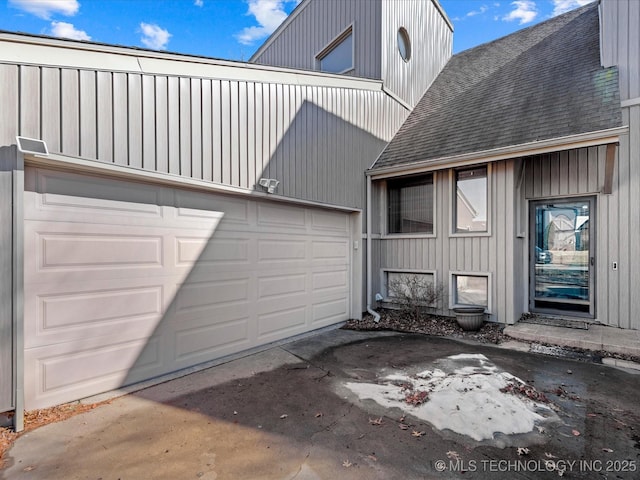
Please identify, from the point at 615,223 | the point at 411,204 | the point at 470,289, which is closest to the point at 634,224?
the point at 615,223

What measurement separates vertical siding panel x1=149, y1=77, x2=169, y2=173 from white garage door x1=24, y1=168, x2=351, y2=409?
0.36m

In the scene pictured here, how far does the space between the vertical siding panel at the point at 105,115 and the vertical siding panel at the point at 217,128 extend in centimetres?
119

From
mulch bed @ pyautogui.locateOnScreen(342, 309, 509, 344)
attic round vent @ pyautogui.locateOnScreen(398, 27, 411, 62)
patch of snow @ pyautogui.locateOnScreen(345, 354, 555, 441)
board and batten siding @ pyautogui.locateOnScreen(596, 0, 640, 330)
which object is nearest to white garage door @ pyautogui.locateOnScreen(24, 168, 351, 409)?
mulch bed @ pyautogui.locateOnScreen(342, 309, 509, 344)

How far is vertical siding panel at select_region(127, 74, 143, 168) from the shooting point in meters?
3.50

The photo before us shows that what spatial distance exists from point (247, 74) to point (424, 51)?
7036 mm

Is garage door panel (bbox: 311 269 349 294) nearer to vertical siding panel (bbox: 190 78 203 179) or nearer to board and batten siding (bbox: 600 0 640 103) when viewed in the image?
vertical siding panel (bbox: 190 78 203 179)

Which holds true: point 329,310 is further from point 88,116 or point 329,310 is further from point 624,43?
point 624,43

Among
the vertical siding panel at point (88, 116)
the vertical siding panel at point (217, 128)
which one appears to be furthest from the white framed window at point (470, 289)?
the vertical siding panel at point (88, 116)

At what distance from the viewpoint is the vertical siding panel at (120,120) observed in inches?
133

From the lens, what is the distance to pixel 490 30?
9914mm

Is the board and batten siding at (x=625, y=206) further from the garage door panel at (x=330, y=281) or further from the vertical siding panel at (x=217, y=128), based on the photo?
the vertical siding panel at (x=217, y=128)

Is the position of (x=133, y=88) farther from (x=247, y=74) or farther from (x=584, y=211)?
(x=584, y=211)

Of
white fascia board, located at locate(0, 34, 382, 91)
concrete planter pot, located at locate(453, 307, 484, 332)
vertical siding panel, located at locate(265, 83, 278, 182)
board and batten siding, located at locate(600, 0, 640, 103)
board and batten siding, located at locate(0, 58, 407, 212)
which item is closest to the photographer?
white fascia board, located at locate(0, 34, 382, 91)

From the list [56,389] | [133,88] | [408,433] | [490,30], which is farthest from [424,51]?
[56,389]
